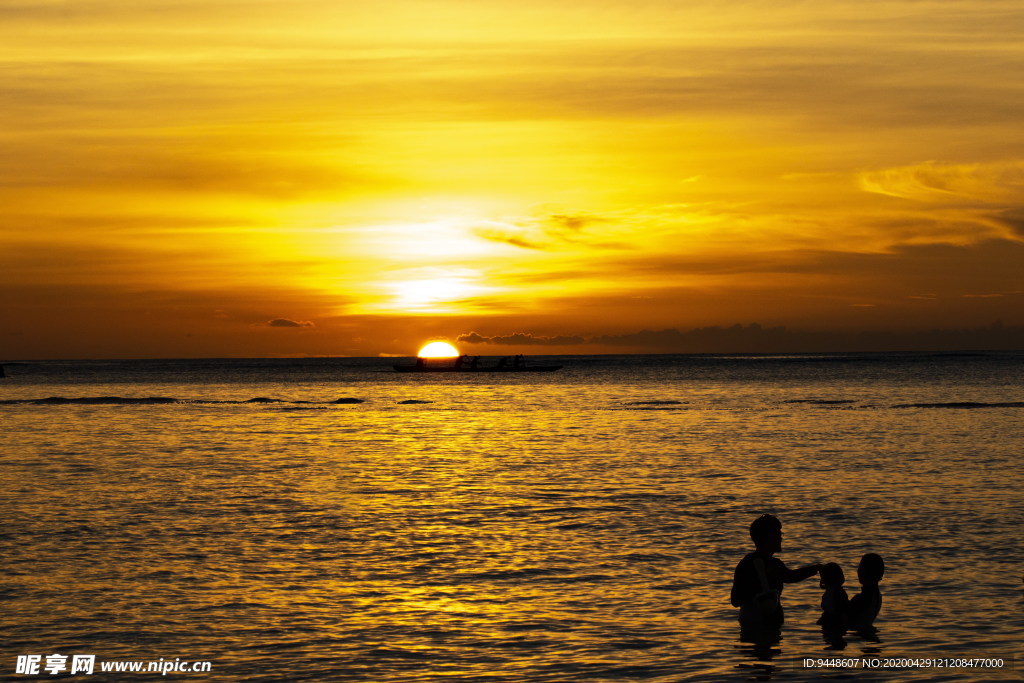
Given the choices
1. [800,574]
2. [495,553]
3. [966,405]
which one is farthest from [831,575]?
[966,405]

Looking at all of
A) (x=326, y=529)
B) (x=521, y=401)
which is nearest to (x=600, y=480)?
(x=326, y=529)

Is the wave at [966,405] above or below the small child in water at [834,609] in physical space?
above

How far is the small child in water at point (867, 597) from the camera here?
632 inches

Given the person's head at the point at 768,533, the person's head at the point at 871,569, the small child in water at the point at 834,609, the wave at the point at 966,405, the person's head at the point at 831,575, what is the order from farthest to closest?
the wave at the point at 966,405 → the small child in water at the point at 834,609 → the person's head at the point at 871,569 → the person's head at the point at 831,575 → the person's head at the point at 768,533

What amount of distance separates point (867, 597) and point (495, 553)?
944 centimetres

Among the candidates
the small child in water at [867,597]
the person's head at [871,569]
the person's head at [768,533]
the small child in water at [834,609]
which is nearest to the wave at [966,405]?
the small child in water at [867,597]

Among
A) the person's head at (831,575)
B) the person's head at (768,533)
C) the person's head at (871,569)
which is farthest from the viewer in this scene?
the person's head at (871,569)

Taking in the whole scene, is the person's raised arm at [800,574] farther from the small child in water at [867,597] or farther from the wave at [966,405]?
the wave at [966,405]

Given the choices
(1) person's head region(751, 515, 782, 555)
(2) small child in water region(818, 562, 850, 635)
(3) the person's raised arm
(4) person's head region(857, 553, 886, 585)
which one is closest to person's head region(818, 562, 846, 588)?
(2) small child in water region(818, 562, 850, 635)

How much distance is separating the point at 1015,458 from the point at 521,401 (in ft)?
224

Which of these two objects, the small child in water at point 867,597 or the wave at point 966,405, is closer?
the small child in water at point 867,597

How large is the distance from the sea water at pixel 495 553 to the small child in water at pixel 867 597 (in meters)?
0.35

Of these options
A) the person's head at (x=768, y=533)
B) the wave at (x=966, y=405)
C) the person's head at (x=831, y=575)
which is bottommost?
the person's head at (x=831, y=575)

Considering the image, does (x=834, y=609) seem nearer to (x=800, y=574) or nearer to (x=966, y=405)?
(x=800, y=574)
